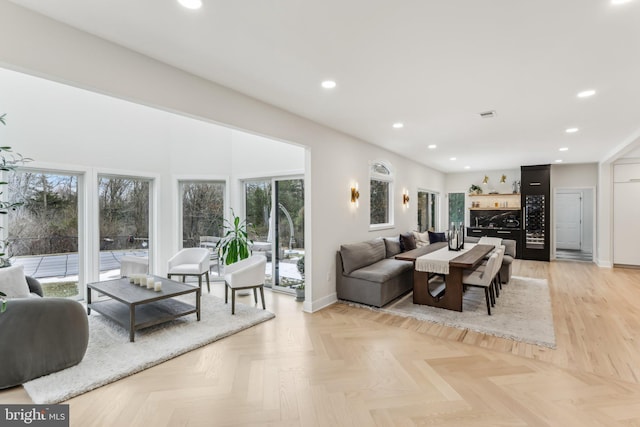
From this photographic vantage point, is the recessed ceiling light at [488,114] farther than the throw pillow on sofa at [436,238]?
No

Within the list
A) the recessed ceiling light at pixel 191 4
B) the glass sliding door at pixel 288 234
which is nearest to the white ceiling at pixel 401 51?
the recessed ceiling light at pixel 191 4

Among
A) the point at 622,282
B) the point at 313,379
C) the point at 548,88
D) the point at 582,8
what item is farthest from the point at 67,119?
the point at 622,282

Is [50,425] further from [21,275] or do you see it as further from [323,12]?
[323,12]

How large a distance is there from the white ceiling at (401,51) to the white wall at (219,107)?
0.11 metres

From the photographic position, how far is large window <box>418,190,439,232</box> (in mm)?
8539

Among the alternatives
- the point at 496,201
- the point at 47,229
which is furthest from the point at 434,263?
the point at 496,201

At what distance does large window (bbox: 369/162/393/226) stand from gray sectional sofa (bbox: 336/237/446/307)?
3.56 ft

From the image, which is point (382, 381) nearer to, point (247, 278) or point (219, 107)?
point (247, 278)

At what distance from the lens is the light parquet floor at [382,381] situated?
213 centimetres

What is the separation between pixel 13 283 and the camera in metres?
3.27

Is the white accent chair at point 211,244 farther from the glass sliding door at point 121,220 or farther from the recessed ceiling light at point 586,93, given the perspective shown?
the recessed ceiling light at point 586,93

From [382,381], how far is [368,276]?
1972 millimetres

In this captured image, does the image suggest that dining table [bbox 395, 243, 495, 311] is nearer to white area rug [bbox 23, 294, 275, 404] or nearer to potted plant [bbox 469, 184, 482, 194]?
white area rug [bbox 23, 294, 275, 404]

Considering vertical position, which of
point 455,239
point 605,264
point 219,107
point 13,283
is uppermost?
point 219,107
